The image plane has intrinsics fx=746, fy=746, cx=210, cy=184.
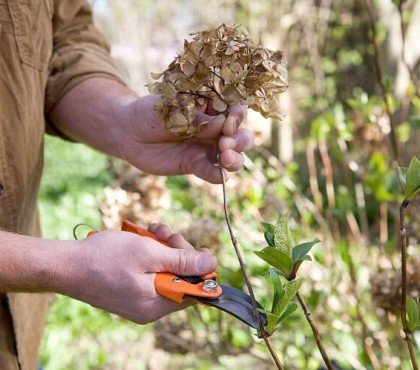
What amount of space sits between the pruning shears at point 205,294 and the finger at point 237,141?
0.24m

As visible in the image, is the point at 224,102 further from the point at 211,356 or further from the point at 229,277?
the point at 211,356

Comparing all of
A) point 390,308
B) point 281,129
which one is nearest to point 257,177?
point 390,308

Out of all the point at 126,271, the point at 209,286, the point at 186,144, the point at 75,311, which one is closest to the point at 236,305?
the point at 209,286

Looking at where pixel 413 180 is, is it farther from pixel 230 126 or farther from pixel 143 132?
pixel 143 132

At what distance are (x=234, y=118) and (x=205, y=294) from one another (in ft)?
1.04

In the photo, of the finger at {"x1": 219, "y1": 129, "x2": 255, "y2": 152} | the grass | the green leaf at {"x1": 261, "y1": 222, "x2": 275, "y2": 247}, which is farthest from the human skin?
the grass

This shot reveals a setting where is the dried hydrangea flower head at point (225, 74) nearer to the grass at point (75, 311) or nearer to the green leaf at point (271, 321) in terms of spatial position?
the green leaf at point (271, 321)

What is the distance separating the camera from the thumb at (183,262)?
3.67 ft

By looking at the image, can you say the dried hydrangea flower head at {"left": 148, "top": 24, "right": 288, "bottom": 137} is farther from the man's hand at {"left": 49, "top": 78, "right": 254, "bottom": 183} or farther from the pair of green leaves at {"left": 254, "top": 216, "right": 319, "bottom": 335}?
the pair of green leaves at {"left": 254, "top": 216, "right": 319, "bottom": 335}

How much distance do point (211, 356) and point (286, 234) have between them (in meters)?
1.54

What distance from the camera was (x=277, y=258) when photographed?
105 cm

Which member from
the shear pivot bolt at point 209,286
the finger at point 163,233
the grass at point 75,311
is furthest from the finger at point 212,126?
the grass at point 75,311

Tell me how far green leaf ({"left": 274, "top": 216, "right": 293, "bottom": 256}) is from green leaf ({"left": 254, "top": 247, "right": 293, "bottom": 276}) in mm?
13

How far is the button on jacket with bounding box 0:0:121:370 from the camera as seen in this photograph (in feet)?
4.87
